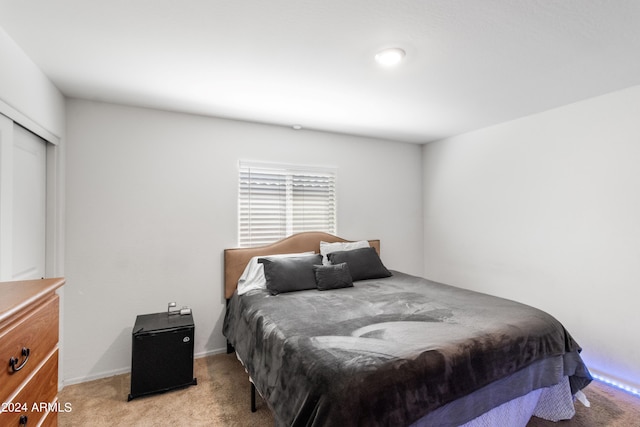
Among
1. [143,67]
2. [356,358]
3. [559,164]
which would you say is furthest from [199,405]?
[559,164]

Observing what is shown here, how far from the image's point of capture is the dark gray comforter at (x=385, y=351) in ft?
4.41

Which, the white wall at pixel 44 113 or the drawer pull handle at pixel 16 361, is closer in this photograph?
the drawer pull handle at pixel 16 361

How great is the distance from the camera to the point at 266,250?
3293 millimetres

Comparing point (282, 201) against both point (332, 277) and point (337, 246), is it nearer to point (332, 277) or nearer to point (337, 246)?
point (337, 246)

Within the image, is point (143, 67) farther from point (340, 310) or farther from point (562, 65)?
point (562, 65)

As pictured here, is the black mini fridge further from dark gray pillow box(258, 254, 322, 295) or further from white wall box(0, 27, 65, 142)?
white wall box(0, 27, 65, 142)

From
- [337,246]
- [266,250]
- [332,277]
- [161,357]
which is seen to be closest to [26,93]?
[161,357]

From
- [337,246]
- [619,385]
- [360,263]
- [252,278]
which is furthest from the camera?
[337,246]

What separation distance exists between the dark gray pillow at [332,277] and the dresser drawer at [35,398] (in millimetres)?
1944

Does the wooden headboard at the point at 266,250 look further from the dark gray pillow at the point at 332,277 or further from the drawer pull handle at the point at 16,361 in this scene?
the drawer pull handle at the point at 16,361

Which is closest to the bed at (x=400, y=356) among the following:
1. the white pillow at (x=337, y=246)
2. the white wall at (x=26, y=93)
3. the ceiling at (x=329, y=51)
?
the white pillow at (x=337, y=246)

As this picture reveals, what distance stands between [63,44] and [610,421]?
4.23 metres

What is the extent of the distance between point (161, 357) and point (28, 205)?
1447 millimetres

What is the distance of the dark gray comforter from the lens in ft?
4.41
